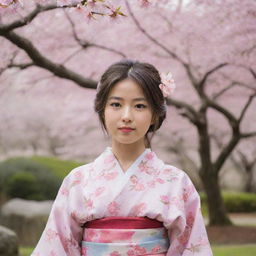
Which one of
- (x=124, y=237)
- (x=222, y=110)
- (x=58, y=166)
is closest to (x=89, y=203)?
(x=124, y=237)

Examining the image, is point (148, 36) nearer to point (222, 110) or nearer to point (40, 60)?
point (222, 110)

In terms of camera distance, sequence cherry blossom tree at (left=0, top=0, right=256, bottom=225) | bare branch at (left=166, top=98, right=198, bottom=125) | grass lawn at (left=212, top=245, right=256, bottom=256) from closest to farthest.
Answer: grass lawn at (left=212, top=245, right=256, bottom=256)
cherry blossom tree at (left=0, top=0, right=256, bottom=225)
bare branch at (left=166, top=98, right=198, bottom=125)

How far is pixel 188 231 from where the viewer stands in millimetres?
2945

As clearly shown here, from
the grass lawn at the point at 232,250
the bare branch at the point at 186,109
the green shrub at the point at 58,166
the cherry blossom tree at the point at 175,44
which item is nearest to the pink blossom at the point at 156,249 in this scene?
the cherry blossom tree at the point at 175,44

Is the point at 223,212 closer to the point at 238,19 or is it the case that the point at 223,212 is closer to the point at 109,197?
the point at 238,19

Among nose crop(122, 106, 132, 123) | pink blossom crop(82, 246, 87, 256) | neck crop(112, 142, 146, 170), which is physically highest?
nose crop(122, 106, 132, 123)

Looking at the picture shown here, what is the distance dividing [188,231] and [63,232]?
65 centimetres

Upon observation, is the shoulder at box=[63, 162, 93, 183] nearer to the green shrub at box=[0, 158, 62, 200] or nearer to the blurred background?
the blurred background

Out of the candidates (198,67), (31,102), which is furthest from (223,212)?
(31,102)

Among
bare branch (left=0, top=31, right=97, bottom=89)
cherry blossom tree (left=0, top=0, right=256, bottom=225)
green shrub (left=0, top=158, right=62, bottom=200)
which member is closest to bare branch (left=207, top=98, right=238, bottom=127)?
cherry blossom tree (left=0, top=0, right=256, bottom=225)

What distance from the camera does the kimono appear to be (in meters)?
2.84

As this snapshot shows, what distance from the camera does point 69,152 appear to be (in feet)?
61.2

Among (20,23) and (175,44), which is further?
(175,44)

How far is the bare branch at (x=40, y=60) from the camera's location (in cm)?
608
